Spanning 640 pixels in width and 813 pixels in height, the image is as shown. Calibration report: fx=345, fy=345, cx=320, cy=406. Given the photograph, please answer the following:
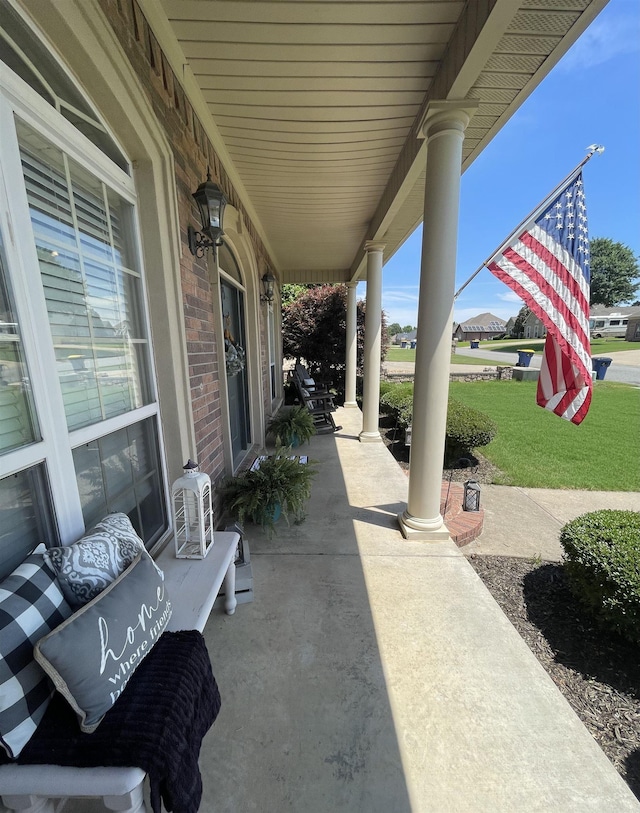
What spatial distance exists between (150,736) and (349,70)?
3.11 m

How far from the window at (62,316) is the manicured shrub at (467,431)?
4.20 meters

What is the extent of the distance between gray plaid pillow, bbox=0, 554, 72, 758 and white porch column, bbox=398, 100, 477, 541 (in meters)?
2.27

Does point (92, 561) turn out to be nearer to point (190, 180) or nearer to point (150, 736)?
point (150, 736)

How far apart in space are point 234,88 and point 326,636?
10.8 feet

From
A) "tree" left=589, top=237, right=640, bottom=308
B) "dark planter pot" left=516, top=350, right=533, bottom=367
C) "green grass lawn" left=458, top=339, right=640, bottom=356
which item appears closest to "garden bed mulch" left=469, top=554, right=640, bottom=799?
"dark planter pot" left=516, top=350, right=533, bottom=367

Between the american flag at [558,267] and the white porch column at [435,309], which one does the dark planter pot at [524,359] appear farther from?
the white porch column at [435,309]

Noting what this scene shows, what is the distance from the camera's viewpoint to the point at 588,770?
49.5 inches

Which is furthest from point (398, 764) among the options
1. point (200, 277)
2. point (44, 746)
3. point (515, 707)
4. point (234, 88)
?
point (234, 88)

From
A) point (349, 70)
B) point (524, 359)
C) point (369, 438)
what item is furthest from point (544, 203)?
point (524, 359)

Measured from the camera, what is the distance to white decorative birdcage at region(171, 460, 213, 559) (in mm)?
1695

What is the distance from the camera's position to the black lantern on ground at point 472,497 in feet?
11.1

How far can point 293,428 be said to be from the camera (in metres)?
5.04

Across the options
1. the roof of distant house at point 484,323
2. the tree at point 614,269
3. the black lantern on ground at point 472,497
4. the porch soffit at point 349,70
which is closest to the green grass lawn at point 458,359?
the black lantern on ground at point 472,497

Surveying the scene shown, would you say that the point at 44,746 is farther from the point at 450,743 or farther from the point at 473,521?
the point at 473,521
